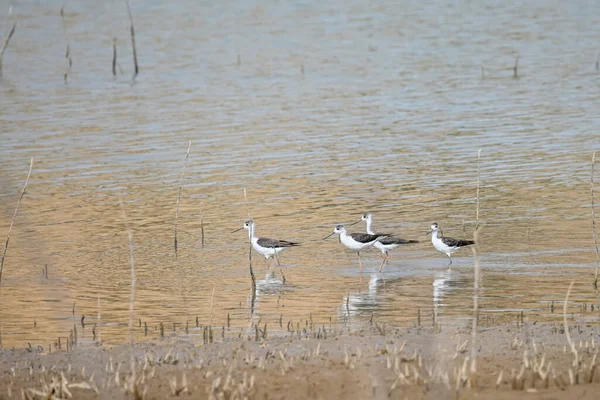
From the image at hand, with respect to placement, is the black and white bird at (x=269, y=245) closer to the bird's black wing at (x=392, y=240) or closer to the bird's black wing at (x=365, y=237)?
the bird's black wing at (x=365, y=237)

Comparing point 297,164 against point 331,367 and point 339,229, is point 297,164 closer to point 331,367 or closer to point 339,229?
point 339,229

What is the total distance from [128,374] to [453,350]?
2851 mm

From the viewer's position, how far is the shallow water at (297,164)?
1468cm

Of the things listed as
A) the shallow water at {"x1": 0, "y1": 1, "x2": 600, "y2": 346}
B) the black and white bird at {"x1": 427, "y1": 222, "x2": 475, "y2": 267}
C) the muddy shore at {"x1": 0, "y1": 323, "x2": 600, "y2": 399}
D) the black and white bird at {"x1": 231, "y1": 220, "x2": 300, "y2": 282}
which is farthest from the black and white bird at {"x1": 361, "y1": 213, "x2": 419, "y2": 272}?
the muddy shore at {"x1": 0, "y1": 323, "x2": 600, "y2": 399}

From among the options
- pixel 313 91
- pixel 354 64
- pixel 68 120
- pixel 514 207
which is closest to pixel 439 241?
pixel 514 207

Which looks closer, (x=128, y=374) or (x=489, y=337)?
(x=128, y=374)

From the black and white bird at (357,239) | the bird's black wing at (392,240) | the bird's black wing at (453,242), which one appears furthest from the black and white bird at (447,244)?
the black and white bird at (357,239)

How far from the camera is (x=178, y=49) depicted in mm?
45844

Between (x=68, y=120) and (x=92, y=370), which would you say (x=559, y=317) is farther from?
(x=68, y=120)

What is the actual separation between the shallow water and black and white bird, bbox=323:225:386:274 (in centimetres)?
30

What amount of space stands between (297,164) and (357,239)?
808 cm

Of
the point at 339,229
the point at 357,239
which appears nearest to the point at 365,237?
the point at 357,239

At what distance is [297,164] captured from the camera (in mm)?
24906

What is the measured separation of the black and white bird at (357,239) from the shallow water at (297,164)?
30 centimetres
